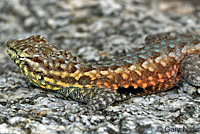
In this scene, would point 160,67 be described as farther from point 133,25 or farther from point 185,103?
point 133,25

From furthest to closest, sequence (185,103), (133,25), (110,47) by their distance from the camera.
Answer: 1. (133,25)
2. (110,47)
3. (185,103)

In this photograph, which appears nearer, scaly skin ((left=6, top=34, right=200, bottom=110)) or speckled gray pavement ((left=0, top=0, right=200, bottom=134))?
speckled gray pavement ((left=0, top=0, right=200, bottom=134))

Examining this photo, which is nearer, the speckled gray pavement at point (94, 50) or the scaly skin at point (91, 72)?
the speckled gray pavement at point (94, 50)

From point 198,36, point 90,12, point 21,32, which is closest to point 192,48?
point 198,36
